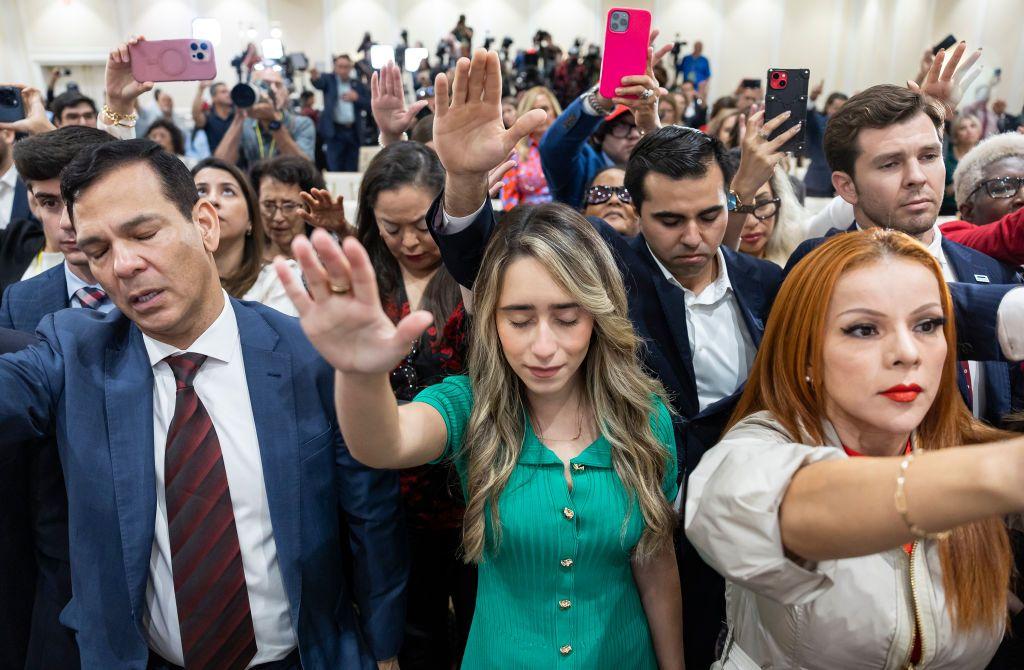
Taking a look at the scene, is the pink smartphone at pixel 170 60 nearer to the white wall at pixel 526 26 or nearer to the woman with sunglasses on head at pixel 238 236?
the woman with sunglasses on head at pixel 238 236

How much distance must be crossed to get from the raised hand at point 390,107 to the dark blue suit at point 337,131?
610 centimetres

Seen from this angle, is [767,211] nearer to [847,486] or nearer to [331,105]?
[847,486]

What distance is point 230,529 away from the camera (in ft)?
4.55

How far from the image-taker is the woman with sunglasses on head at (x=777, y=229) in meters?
3.04

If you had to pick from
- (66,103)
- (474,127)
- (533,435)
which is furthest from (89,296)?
(66,103)

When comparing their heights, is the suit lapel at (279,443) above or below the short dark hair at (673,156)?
below

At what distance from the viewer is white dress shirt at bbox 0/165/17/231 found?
12.0ft

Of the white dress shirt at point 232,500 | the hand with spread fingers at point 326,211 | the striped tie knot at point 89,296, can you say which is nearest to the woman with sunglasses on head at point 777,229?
the hand with spread fingers at point 326,211

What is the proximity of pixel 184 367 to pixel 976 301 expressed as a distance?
155 centimetres

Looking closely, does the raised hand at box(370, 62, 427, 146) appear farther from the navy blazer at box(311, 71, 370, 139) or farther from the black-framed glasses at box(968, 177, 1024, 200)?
the navy blazer at box(311, 71, 370, 139)

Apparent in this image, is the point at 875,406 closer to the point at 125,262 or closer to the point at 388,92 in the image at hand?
the point at 125,262

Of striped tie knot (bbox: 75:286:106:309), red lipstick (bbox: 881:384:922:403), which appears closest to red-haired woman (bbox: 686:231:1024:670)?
red lipstick (bbox: 881:384:922:403)

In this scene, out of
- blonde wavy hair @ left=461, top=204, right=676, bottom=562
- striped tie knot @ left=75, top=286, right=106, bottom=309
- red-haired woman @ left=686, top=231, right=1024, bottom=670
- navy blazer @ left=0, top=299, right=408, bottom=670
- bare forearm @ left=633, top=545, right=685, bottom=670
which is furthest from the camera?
striped tie knot @ left=75, top=286, right=106, bottom=309

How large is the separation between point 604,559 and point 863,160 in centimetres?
129
